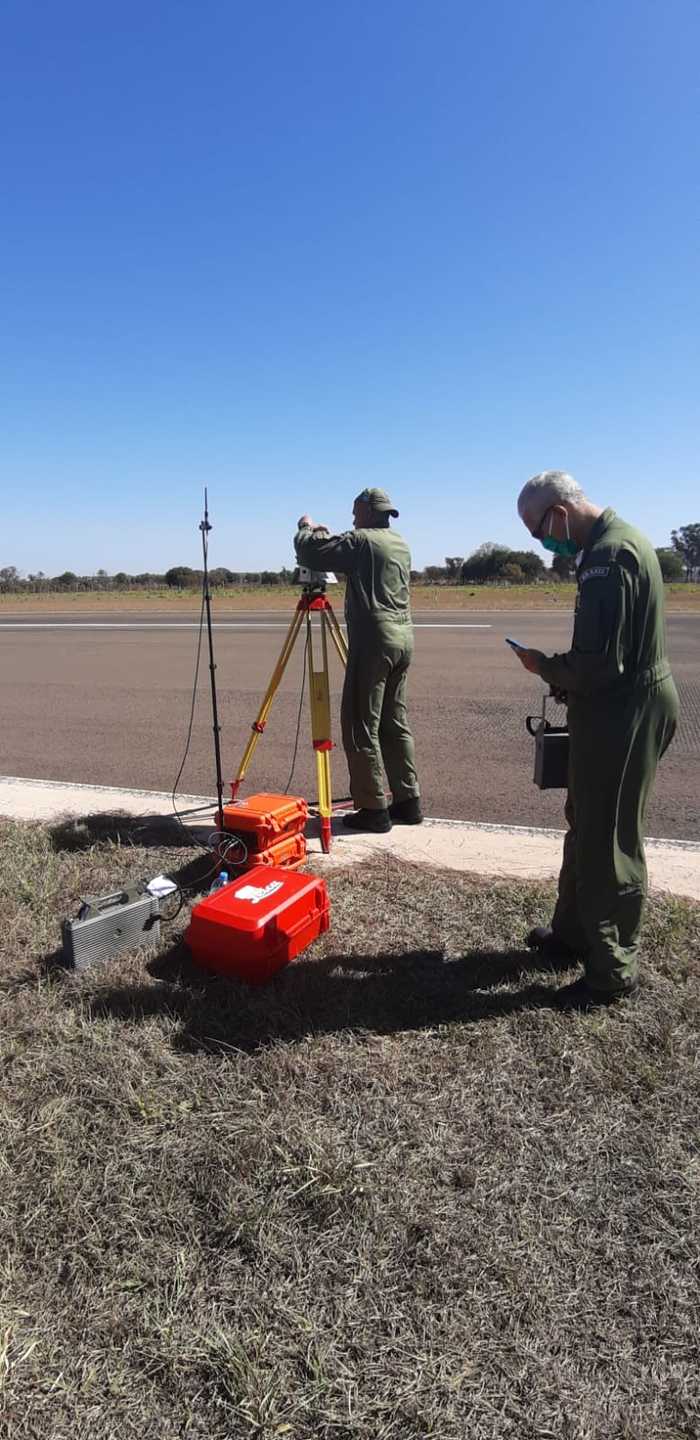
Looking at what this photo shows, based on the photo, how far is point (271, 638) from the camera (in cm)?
1833

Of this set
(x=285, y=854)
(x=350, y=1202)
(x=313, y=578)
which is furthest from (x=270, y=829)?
(x=350, y=1202)

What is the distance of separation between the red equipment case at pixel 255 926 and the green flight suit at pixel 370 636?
4.61 ft

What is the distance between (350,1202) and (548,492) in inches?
96.0

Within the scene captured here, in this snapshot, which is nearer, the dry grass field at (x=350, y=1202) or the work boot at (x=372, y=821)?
the dry grass field at (x=350, y=1202)

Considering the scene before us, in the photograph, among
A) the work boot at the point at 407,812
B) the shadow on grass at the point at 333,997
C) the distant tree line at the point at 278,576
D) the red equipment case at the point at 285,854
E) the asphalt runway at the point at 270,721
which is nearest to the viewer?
the shadow on grass at the point at 333,997

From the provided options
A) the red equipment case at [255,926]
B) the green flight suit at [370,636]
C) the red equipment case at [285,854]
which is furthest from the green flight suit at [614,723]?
the green flight suit at [370,636]

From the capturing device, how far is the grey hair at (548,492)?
9.64 feet

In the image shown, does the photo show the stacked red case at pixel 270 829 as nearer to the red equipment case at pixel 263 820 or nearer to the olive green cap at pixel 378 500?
the red equipment case at pixel 263 820

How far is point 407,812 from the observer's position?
17.2ft

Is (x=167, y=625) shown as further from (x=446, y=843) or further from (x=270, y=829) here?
(x=270, y=829)

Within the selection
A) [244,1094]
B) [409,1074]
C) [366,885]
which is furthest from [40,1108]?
[366,885]

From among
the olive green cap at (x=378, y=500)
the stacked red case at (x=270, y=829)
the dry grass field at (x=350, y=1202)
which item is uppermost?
the olive green cap at (x=378, y=500)

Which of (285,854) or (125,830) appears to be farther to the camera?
(125,830)

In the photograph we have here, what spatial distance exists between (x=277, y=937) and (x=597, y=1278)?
1678mm
